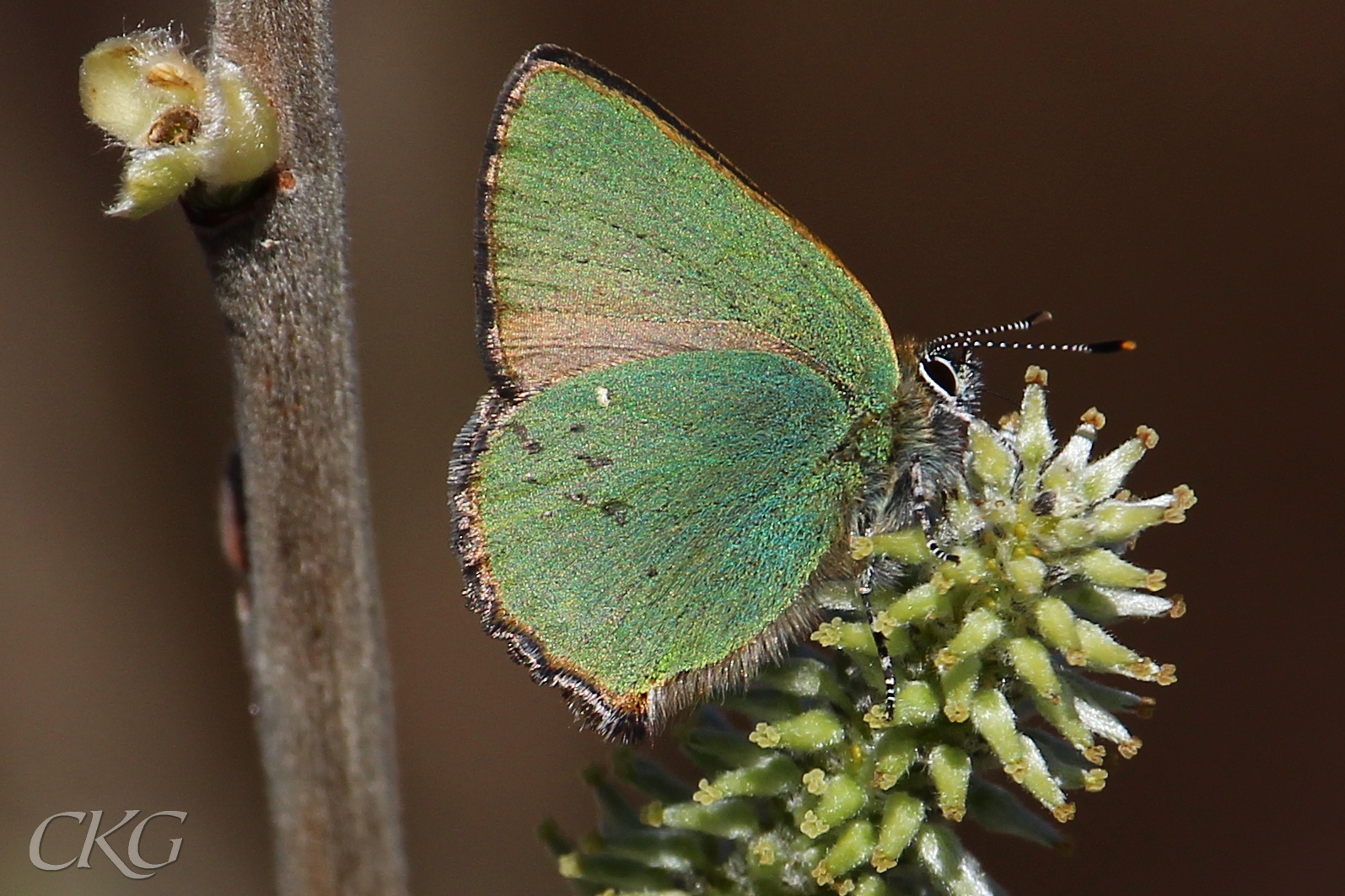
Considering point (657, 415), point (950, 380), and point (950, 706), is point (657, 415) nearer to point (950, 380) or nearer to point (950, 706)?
point (950, 380)

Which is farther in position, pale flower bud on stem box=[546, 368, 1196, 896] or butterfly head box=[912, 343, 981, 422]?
butterfly head box=[912, 343, 981, 422]

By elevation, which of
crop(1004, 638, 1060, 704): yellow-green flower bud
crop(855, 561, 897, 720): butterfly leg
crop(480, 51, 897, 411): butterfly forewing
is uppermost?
crop(480, 51, 897, 411): butterfly forewing

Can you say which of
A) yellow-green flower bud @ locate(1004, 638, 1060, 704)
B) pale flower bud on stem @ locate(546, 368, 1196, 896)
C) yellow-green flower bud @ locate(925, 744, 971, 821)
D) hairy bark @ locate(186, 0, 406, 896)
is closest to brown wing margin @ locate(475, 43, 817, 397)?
hairy bark @ locate(186, 0, 406, 896)

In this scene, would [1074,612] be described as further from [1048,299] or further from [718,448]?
[1048,299]

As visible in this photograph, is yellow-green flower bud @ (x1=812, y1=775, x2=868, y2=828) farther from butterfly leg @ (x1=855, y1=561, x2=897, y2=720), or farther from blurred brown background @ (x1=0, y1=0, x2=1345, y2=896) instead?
blurred brown background @ (x1=0, y1=0, x2=1345, y2=896)

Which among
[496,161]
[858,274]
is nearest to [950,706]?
[496,161]

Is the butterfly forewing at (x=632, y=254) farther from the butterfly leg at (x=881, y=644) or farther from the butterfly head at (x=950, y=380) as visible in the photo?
the butterfly leg at (x=881, y=644)

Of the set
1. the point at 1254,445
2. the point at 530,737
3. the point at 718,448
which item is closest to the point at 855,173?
the point at 1254,445
